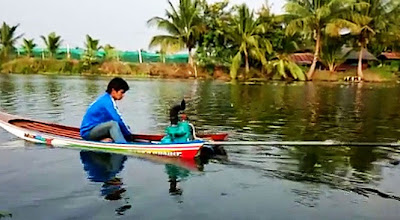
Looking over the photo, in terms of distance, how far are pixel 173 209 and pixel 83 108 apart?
14.1m

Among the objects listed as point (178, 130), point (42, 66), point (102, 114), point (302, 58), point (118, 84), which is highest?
point (302, 58)

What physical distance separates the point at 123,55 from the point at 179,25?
12.2 m

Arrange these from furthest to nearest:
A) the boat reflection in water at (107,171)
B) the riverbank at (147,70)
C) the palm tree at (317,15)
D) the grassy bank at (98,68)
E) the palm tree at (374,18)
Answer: the grassy bank at (98,68)
the riverbank at (147,70)
the palm tree at (374,18)
the palm tree at (317,15)
the boat reflection in water at (107,171)

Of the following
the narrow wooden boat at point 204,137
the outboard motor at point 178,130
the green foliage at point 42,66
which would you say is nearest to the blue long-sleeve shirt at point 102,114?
the narrow wooden boat at point 204,137

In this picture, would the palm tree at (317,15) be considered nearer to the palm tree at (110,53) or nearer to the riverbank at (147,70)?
the riverbank at (147,70)

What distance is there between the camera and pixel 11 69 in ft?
179

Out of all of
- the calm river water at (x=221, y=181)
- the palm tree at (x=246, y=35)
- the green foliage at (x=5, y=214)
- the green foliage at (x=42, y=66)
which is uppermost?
the palm tree at (x=246, y=35)

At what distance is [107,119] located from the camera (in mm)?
10555

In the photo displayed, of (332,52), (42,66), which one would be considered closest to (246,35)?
(332,52)

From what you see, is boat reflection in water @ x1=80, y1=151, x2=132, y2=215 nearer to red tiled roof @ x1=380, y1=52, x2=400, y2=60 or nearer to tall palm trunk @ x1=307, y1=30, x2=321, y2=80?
tall palm trunk @ x1=307, y1=30, x2=321, y2=80

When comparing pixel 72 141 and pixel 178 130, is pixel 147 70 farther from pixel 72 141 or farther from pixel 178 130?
pixel 178 130

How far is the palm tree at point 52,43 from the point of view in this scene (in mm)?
54969

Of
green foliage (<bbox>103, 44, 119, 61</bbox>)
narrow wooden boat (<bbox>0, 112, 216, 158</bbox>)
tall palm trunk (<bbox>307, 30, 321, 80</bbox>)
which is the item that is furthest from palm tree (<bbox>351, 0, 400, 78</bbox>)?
narrow wooden boat (<bbox>0, 112, 216, 158</bbox>)

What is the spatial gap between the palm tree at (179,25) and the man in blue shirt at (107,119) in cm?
3592
